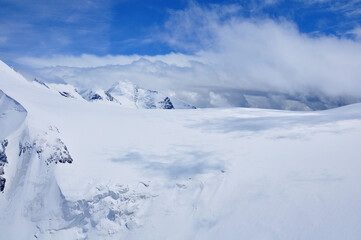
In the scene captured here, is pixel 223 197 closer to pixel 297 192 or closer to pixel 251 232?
pixel 251 232

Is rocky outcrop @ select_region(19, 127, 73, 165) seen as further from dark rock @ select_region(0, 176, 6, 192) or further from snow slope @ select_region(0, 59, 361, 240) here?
dark rock @ select_region(0, 176, 6, 192)

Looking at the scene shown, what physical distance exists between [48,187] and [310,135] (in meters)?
33.3

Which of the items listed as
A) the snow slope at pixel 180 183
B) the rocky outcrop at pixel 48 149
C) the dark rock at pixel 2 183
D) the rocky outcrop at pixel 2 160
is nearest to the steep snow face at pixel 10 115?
the snow slope at pixel 180 183

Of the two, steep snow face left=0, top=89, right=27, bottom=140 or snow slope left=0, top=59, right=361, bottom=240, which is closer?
snow slope left=0, top=59, right=361, bottom=240

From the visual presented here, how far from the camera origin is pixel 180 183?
3033cm

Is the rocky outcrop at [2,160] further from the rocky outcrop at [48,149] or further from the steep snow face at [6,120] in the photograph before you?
the rocky outcrop at [48,149]

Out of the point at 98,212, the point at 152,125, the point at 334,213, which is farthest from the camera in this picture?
the point at 152,125

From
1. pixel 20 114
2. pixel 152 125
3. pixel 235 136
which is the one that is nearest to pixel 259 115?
pixel 235 136

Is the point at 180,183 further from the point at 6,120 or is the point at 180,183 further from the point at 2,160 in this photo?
the point at 6,120

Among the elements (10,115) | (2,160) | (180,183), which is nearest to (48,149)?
(2,160)

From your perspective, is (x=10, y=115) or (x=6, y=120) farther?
(x=10, y=115)

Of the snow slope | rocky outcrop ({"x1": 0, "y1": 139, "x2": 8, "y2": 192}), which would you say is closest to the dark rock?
rocky outcrop ({"x1": 0, "y1": 139, "x2": 8, "y2": 192})

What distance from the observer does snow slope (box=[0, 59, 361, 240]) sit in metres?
24.1

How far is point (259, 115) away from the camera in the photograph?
51.8m
